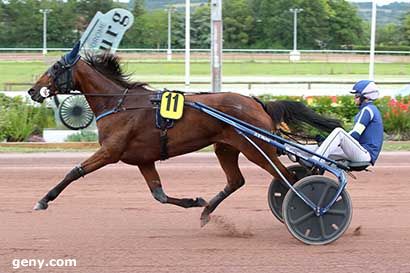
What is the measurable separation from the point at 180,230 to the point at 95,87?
4.80 ft

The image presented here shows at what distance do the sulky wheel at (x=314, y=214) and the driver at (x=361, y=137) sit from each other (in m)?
0.26

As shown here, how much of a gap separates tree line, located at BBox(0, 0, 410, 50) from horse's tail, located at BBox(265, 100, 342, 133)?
5007 cm

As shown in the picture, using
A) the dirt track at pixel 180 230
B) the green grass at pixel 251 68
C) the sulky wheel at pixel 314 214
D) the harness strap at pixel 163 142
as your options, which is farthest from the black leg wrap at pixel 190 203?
the green grass at pixel 251 68

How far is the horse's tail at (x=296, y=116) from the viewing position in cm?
674

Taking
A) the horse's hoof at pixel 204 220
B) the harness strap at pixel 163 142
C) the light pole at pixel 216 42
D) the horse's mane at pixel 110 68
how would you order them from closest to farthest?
the harness strap at pixel 163 142
the horse's hoof at pixel 204 220
the horse's mane at pixel 110 68
the light pole at pixel 216 42

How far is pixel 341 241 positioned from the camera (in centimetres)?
637

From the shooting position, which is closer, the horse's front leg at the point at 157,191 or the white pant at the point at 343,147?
the white pant at the point at 343,147

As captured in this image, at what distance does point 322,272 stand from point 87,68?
9.27 feet

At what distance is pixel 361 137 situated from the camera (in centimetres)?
634

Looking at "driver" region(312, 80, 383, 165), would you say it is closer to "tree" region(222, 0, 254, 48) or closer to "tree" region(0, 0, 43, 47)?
"tree" region(0, 0, 43, 47)

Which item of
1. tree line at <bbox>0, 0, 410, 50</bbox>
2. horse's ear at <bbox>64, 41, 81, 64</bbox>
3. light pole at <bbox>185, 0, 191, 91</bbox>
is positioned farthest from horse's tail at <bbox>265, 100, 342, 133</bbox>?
tree line at <bbox>0, 0, 410, 50</bbox>

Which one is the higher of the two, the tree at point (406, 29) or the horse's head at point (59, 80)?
the horse's head at point (59, 80)

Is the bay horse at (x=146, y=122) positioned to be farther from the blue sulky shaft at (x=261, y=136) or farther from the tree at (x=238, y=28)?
the tree at (x=238, y=28)

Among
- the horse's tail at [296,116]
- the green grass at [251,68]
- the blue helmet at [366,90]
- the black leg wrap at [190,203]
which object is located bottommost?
the green grass at [251,68]
